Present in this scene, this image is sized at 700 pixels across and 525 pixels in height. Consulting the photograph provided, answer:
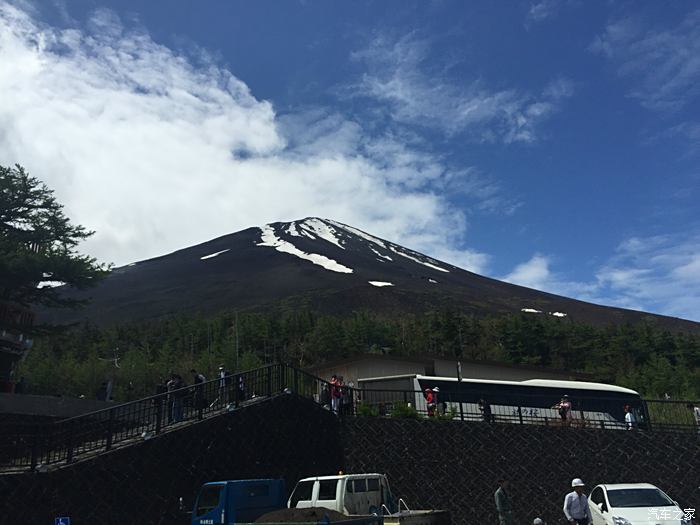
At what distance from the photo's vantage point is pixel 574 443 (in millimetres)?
21188

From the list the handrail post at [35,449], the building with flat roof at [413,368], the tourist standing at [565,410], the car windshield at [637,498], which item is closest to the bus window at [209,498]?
the handrail post at [35,449]

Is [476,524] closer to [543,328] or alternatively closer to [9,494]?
[9,494]

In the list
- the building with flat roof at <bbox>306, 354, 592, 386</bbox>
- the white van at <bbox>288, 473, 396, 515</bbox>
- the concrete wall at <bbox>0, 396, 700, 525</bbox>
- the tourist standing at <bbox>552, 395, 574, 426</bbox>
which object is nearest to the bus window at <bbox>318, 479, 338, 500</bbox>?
the white van at <bbox>288, 473, 396, 515</bbox>

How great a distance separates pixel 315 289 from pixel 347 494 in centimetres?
11915

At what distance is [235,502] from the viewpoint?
13484mm

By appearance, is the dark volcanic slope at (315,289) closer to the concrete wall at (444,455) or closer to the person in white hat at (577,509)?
the concrete wall at (444,455)

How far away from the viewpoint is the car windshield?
14.6 m

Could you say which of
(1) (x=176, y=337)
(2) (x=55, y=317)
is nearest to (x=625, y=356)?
(1) (x=176, y=337)

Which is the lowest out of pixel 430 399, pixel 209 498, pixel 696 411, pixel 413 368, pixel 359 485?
pixel 209 498

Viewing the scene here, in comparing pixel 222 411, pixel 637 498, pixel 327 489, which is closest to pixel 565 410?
pixel 637 498

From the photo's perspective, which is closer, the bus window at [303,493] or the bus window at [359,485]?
the bus window at [359,485]

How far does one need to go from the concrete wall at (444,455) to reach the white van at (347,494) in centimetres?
415

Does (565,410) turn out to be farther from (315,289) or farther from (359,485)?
(315,289)

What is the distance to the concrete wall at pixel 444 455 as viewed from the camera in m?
A: 18.9
